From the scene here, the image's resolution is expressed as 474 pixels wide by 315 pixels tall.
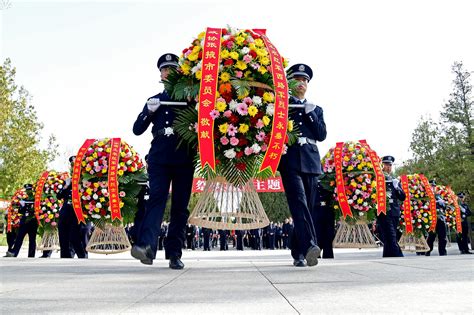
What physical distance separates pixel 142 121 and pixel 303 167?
5.98ft

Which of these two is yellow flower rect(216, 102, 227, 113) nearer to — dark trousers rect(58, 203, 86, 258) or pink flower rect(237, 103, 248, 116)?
pink flower rect(237, 103, 248, 116)

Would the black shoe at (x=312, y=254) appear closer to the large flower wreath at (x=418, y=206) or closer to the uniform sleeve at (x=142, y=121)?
the uniform sleeve at (x=142, y=121)

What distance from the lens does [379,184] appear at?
9.04 m

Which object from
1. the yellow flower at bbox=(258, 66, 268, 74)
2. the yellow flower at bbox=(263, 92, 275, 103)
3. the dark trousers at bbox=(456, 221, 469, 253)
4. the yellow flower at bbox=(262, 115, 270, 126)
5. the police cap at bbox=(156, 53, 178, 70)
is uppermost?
the police cap at bbox=(156, 53, 178, 70)

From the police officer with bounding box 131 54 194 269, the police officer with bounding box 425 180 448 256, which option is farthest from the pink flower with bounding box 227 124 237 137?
the police officer with bounding box 425 180 448 256

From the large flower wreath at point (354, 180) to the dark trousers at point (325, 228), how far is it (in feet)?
0.71

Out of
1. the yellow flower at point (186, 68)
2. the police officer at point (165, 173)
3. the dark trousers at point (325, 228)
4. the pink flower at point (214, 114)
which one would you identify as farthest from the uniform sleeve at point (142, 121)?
the dark trousers at point (325, 228)

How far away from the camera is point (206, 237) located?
23.6 metres

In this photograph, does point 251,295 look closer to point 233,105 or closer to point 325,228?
point 233,105

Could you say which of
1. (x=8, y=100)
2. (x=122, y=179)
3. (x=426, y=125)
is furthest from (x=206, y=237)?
(x=426, y=125)

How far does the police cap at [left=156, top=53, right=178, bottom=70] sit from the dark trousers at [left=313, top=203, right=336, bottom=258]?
4.97m

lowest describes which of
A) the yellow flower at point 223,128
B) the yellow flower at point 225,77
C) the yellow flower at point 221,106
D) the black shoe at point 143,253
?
the black shoe at point 143,253

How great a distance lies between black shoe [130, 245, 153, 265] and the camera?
457 cm

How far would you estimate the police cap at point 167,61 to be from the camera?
539 centimetres
